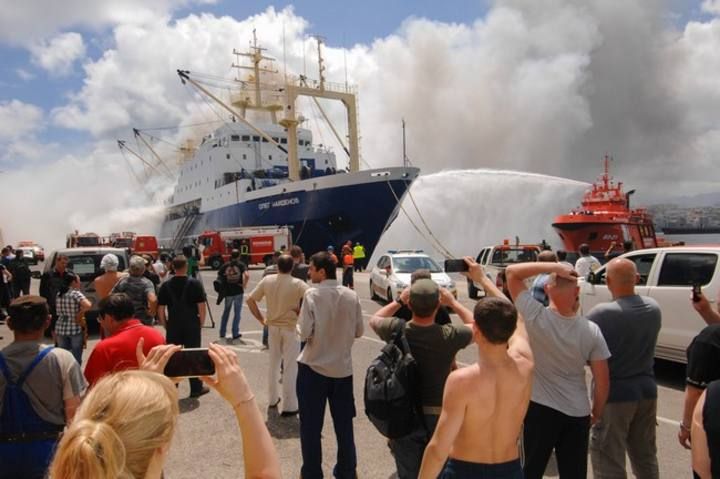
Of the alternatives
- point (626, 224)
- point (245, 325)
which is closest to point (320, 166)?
point (626, 224)

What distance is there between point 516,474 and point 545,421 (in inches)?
30.4

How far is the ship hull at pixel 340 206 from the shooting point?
2897 cm

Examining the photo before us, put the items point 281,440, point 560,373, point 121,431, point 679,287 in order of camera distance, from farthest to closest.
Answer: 1. point 679,287
2. point 281,440
3. point 560,373
4. point 121,431

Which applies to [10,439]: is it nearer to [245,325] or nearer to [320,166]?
[245,325]

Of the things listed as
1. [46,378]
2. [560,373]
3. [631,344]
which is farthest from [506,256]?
[46,378]

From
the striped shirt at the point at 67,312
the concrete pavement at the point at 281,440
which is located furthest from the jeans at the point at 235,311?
the striped shirt at the point at 67,312

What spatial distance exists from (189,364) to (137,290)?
4632mm

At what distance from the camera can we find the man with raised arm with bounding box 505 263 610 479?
2.85 meters

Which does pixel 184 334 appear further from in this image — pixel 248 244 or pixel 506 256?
pixel 248 244

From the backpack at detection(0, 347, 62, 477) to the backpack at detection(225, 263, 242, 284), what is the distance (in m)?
6.57

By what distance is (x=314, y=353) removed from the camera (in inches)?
148

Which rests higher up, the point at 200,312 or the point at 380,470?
the point at 200,312

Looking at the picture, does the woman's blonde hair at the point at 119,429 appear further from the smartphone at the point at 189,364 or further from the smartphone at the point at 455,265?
the smartphone at the point at 455,265

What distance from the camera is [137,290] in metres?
5.75
